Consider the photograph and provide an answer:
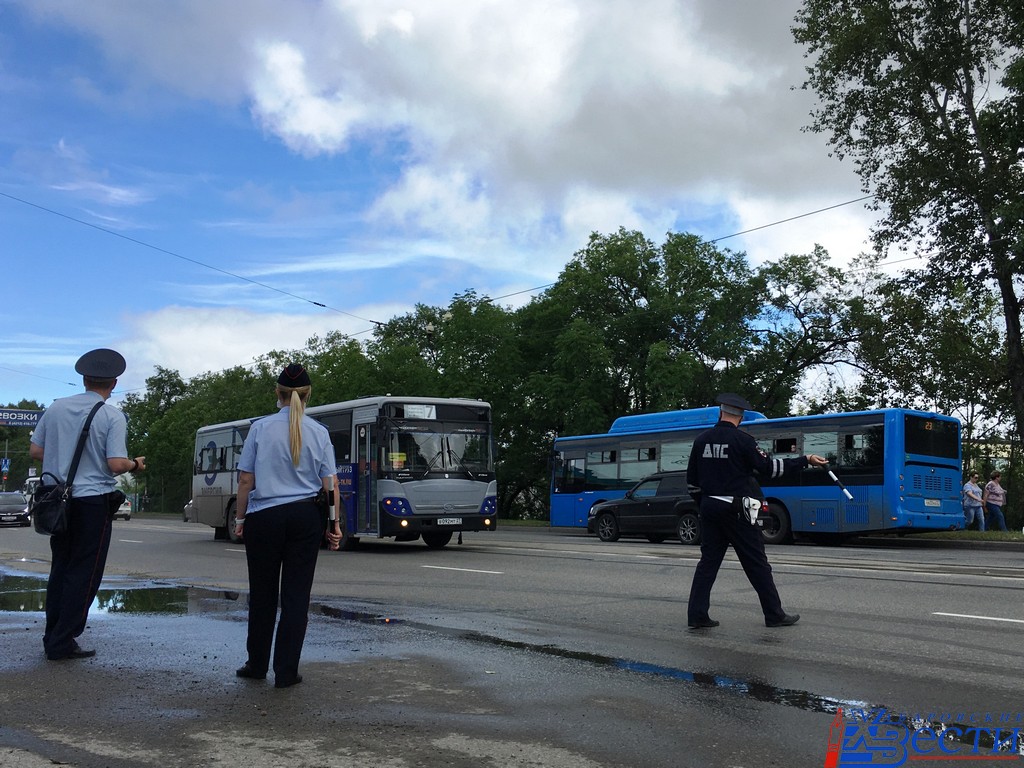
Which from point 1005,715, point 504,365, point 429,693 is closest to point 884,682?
point 1005,715

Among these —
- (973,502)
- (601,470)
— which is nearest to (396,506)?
(601,470)

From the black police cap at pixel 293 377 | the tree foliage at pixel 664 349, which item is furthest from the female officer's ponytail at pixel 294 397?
the tree foliage at pixel 664 349

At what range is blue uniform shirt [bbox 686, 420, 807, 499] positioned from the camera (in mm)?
7938

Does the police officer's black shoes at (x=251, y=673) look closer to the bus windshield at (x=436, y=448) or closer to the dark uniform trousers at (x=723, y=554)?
the dark uniform trousers at (x=723, y=554)

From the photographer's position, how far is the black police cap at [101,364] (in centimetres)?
684

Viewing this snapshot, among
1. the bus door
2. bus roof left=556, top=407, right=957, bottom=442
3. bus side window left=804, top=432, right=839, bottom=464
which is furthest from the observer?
bus roof left=556, top=407, right=957, bottom=442

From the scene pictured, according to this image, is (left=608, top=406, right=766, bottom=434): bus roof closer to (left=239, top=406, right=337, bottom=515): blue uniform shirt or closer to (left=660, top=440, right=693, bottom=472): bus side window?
(left=660, top=440, right=693, bottom=472): bus side window

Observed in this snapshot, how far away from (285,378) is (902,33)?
26723 mm

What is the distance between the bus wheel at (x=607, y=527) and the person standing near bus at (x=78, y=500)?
18394 millimetres

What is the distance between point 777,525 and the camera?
23.6 metres

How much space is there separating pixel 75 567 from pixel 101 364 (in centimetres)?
133

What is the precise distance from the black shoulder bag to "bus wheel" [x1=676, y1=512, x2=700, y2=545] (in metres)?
16.9

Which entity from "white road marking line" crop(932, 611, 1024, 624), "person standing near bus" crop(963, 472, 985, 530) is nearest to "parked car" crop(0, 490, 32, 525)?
"person standing near bus" crop(963, 472, 985, 530)

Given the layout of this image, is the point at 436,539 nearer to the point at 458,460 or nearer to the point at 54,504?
the point at 458,460
